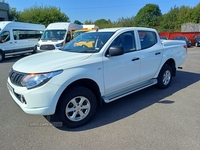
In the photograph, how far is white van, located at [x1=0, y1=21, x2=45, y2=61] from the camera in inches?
440

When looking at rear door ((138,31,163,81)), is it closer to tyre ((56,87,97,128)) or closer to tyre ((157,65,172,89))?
tyre ((157,65,172,89))

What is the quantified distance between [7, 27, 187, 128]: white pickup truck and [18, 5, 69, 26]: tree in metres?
29.8

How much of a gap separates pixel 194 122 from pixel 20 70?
330cm

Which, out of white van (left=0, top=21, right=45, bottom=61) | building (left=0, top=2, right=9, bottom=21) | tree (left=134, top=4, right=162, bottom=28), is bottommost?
white van (left=0, top=21, right=45, bottom=61)

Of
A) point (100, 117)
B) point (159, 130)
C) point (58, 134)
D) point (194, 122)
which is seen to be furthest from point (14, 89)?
point (194, 122)

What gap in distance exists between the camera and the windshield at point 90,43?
3499 mm

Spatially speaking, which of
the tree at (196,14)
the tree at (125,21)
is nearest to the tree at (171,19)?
the tree at (196,14)

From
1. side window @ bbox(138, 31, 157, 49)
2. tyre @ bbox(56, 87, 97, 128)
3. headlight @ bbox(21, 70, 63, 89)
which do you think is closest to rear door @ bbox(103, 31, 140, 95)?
side window @ bbox(138, 31, 157, 49)

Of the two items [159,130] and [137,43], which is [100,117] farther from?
[137,43]

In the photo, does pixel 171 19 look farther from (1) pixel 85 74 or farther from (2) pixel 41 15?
(1) pixel 85 74

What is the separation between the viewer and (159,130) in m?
2.97

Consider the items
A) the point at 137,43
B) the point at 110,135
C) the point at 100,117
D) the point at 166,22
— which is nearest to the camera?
the point at 110,135

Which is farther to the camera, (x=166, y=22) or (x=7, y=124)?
(x=166, y=22)

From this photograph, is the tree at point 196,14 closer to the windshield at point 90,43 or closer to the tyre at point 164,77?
the tyre at point 164,77
